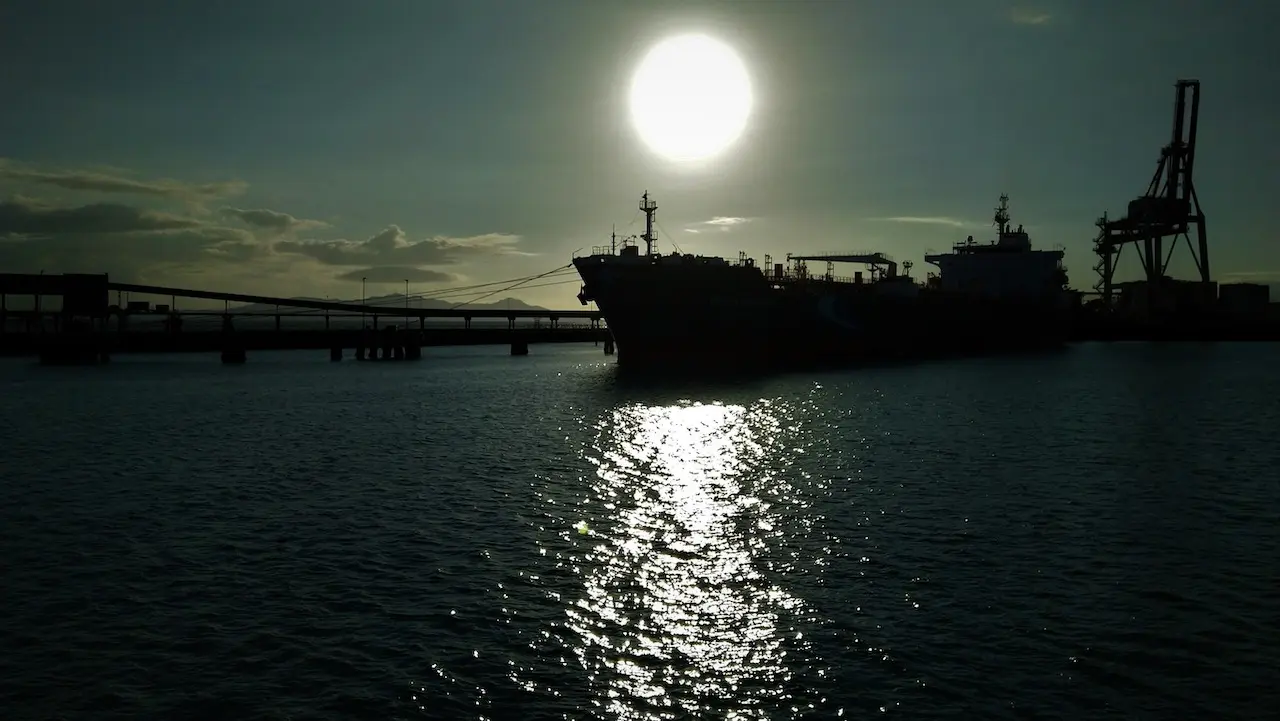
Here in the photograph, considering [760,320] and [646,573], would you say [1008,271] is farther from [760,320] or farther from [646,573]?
[646,573]

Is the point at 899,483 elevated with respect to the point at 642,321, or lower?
lower

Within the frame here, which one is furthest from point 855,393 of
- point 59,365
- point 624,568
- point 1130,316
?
point 1130,316

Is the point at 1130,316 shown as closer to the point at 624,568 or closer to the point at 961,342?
the point at 961,342

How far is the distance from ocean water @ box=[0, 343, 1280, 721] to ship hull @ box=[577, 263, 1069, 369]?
35.3m

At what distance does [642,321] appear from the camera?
75.1 m

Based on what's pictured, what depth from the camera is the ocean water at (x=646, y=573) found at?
1101 centimetres

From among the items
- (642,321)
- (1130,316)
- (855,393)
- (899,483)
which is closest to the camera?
(899,483)

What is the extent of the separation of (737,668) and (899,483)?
14934mm

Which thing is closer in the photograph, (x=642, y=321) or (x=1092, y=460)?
(x=1092, y=460)

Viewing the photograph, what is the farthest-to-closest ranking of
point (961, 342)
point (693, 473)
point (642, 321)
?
point (961, 342), point (642, 321), point (693, 473)

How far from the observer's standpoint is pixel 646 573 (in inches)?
643

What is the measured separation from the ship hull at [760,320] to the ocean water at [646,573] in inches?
1390

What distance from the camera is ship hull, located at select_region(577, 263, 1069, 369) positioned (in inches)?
2852

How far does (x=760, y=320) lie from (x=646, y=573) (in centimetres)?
6325
